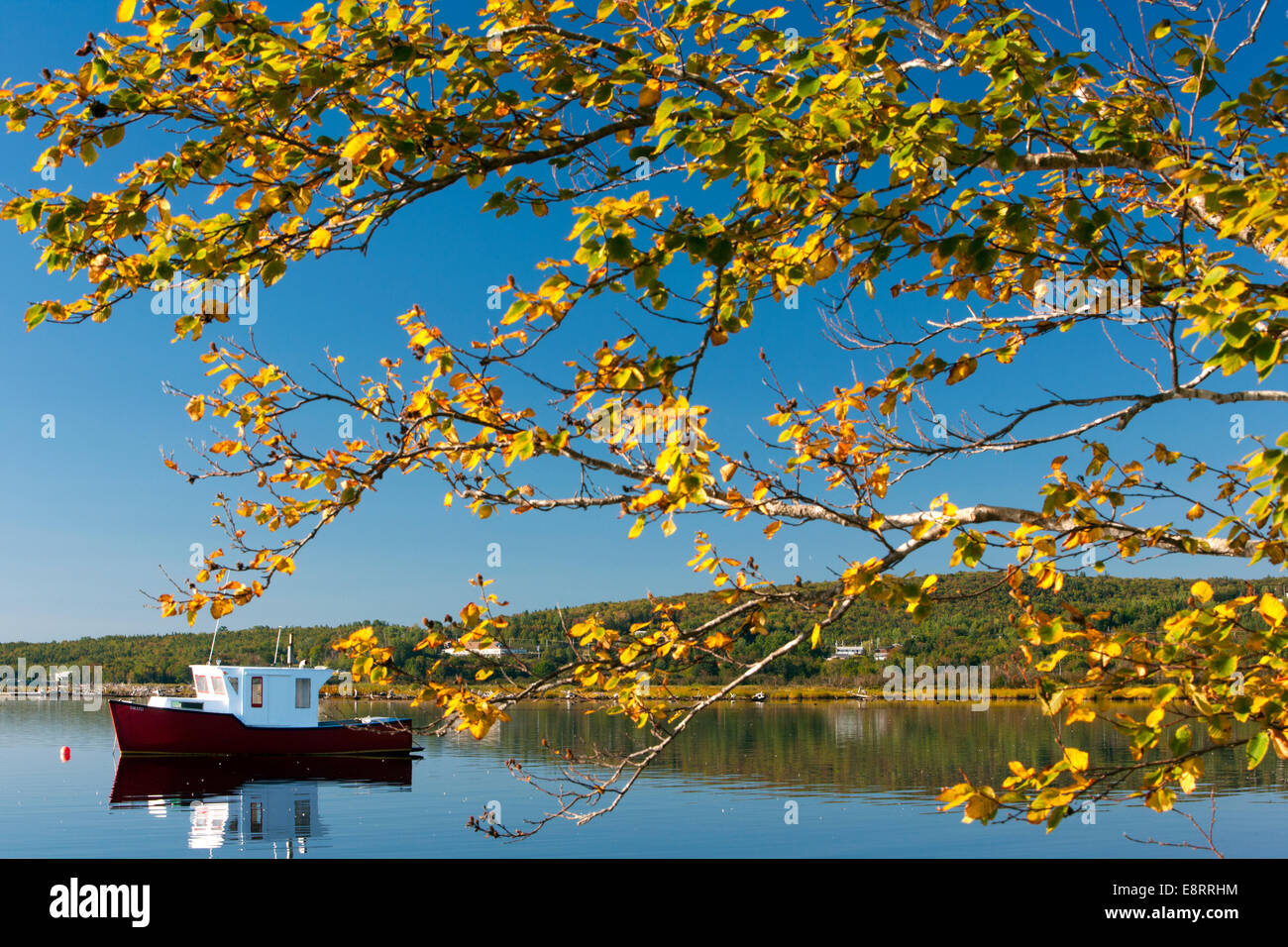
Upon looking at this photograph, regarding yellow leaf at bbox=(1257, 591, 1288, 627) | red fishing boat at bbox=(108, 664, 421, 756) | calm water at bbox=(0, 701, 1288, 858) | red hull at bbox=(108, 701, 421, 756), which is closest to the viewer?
yellow leaf at bbox=(1257, 591, 1288, 627)

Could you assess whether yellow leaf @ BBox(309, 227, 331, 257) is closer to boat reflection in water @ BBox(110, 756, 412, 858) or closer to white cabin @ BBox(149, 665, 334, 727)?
boat reflection in water @ BBox(110, 756, 412, 858)

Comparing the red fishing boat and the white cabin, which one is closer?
the red fishing boat

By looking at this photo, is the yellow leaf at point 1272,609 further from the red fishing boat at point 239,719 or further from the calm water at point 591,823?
the red fishing boat at point 239,719

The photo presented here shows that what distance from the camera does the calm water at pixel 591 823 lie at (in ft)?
75.9

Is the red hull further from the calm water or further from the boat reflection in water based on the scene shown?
the calm water

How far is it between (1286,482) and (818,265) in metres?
2.13

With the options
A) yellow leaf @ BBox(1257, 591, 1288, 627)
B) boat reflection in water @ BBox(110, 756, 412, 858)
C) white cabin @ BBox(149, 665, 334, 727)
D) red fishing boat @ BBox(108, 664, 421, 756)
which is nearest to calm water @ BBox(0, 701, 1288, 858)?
boat reflection in water @ BBox(110, 756, 412, 858)

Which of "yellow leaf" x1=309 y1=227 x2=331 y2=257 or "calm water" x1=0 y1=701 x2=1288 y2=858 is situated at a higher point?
"yellow leaf" x1=309 y1=227 x2=331 y2=257

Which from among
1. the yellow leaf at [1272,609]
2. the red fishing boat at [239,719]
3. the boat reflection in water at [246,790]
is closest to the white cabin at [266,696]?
the red fishing boat at [239,719]

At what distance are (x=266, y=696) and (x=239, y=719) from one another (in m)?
1.13

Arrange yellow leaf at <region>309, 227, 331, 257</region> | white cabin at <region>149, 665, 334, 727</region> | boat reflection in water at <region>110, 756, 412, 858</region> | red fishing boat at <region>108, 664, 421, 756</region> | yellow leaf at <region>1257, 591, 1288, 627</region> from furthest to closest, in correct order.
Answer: white cabin at <region>149, 665, 334, 727</region>, red fishing boat at <region>108, 664, 421, 756</region>, boat reflection in water at <region>110, 756, 412, 858</region>, yellow leaf at <region>309, 227, 331, 257</region>, yellow leaf at <region>1257, 591, 1288, 627</region>

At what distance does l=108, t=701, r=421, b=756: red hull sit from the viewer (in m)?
33.1

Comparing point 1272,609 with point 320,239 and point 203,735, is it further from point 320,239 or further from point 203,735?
point 203,735

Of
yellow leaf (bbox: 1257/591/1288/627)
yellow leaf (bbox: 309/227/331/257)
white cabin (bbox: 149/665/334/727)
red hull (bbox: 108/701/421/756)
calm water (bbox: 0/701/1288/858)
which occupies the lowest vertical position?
calm water (bbox: 0/701/1288/858)
